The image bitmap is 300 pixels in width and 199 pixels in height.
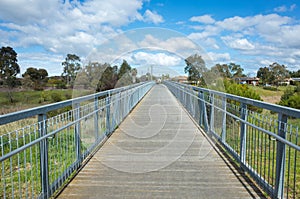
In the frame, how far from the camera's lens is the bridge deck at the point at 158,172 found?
323cm

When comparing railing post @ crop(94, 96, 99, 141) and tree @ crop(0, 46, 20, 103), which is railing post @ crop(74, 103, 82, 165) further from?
tree @ crop(0, 46, 20, 103)

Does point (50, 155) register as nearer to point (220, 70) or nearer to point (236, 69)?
point (220, 70)

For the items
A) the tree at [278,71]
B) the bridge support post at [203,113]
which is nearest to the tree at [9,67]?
the bridge support post at [203,113]

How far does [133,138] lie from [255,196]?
133 inches

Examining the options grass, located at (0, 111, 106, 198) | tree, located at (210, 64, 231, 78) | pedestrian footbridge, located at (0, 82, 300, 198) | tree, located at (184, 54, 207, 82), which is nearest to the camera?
grass, located at (0, 111, 106, 198)

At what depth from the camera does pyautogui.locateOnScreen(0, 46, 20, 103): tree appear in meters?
38.0

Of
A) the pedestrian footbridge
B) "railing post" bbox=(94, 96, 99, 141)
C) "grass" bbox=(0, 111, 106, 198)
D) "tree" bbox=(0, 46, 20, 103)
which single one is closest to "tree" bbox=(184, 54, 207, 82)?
the pedestrian footbridge

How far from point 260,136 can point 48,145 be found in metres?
2.59

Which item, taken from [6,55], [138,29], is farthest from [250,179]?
[6,55]

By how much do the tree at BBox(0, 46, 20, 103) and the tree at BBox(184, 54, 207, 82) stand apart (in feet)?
79.3

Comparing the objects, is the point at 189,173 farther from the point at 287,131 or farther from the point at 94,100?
the point at 94,100

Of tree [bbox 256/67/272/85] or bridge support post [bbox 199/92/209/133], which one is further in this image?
tree [bbox 256/67/272/85]

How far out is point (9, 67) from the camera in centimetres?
4072

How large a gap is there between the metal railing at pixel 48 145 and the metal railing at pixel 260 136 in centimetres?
222
